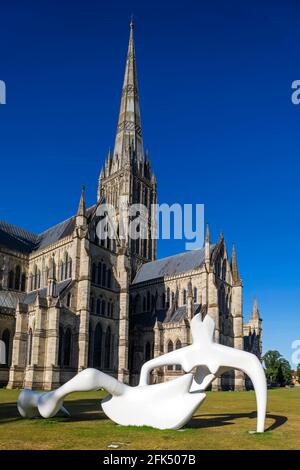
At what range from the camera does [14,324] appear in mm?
52875

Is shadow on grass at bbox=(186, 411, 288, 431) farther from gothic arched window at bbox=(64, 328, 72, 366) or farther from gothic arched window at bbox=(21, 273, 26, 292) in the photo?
gothic arched window at bbox=(21, 273, 26, 292)

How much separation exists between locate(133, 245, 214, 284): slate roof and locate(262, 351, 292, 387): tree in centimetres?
4118

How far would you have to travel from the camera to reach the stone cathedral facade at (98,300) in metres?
49.6

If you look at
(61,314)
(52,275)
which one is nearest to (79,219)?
(52,275)

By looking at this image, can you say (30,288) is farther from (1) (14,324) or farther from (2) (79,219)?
(2) (79,219)

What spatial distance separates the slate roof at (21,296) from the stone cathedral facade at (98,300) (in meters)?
0.18

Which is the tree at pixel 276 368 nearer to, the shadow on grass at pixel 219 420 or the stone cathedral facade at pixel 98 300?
the stone cathedral facade at pixel 98 300

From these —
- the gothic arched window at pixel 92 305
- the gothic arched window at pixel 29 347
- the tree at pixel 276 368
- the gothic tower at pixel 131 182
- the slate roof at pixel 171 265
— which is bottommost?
the tree at pixel 276 368

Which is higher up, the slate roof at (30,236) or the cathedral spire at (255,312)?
the slate roof at (30,236)

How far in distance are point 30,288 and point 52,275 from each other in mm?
7575

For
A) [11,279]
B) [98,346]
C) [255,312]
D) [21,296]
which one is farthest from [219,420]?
[255,312]

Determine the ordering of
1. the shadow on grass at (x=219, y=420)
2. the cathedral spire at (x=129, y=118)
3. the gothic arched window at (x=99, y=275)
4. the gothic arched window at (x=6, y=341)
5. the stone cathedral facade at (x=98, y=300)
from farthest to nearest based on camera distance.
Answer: the cathedral spire at (x=129, y=118)
the gothic arched window at (x=99, y=275)
the gothic arched window at (x=6, y=341)
the stone cathedral facade at (x=98, y=300)
the shadow on grass at (x=219, y=420)

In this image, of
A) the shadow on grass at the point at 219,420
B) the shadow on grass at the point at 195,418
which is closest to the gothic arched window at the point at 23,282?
the shadow on grass at the point at 195,418

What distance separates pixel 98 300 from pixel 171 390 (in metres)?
40.6
